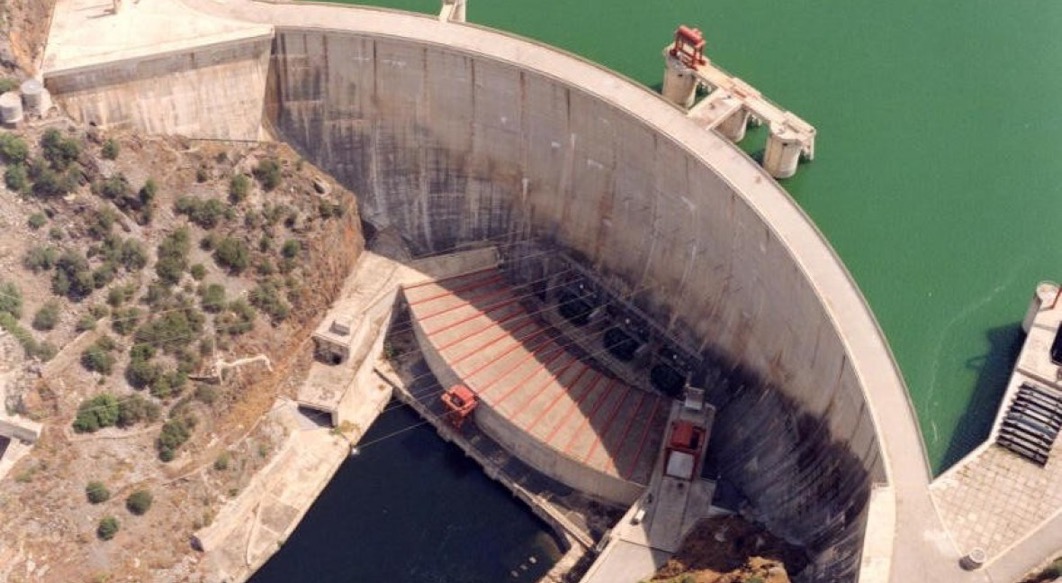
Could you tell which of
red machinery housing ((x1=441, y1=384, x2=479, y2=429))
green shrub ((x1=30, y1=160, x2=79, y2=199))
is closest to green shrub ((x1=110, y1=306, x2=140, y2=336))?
green shrub ((x1=30, y1=160, x2=79, y2=199))

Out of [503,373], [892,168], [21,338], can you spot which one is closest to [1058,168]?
[892,168]

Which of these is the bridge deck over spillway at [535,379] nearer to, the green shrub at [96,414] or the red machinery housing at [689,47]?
the red machinery housing at [689,47]

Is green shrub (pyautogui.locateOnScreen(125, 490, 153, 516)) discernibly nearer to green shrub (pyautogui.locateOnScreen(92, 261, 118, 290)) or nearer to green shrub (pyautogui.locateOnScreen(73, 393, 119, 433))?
green shrub (pyautogui.locateOnScreen(73, 393, 119, 433))

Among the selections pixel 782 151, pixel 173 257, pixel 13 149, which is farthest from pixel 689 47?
pixel 13 149

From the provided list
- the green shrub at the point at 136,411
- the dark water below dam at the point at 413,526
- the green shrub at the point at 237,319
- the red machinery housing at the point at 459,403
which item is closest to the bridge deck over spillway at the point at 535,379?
the red machinery housing at the point at 459,403

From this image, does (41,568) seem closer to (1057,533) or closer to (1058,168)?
(1057,533)
